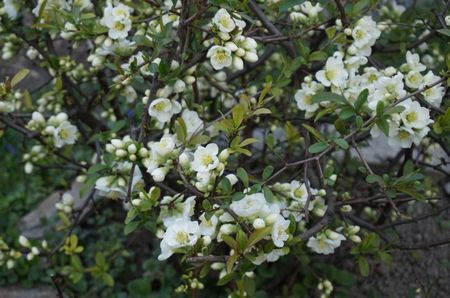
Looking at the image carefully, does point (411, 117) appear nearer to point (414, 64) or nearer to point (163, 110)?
point (414, 64)

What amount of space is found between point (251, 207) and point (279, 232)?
0.10 m

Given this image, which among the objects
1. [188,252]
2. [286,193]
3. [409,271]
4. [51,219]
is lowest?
[409,271]

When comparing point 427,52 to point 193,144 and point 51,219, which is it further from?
point 51,219

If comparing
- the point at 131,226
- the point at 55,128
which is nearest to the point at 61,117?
the point at 55,128

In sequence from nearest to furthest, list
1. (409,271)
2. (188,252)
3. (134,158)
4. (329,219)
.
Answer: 1. (188,252)
2. (134,158)
3. (329,219)
4. (409,271)

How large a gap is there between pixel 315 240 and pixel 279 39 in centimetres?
64

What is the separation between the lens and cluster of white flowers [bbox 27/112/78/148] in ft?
7.09

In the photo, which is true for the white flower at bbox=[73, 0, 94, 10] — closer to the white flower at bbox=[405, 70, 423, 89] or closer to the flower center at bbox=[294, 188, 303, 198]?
the flower center at bbox=[294, 188, 303, 198]

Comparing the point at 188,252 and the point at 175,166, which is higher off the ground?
the point at 175,166

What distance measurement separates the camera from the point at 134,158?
170cm

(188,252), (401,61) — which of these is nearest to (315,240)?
(188,252)

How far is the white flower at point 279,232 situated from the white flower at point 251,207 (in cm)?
4

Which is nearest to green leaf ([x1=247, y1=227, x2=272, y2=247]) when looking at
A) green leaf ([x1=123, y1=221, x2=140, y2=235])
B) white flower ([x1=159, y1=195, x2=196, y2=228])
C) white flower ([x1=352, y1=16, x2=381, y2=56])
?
white flower ([x1=159, y1=195, x2=196, y2=228])

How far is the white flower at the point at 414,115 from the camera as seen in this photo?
167 centimetres
